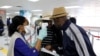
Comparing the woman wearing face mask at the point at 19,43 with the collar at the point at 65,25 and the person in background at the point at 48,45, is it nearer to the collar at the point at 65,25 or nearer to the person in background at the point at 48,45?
the person in background at the point at 48,45

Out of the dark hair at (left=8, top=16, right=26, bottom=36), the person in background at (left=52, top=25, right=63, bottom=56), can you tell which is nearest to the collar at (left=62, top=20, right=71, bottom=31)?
the person in background at (left=52, top=25, right=63, bottom=56)

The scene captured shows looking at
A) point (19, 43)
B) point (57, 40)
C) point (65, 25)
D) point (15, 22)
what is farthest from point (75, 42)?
point (15, 22)

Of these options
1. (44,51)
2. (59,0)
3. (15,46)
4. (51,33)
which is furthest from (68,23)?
(59,0)

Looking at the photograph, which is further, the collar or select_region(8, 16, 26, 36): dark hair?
select_region(8, 16, 26, 36): dark hair

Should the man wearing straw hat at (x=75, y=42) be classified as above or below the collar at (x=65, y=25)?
below

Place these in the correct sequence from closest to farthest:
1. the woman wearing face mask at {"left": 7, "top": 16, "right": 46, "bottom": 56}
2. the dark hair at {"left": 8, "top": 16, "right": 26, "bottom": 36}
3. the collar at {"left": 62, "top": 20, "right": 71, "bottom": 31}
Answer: the collar at {"left": 62, "top": 20, "right": 71, "bottom": 31} < the woman wearing face mask at {"left": 7, "top": 16, "right": 46, "bottom": 56} < the dark hair at {"left": 8, "top": 16, "right": 26, "bottom": 36}

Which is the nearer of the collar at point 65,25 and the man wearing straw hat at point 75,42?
the man wearing straw hat at point 75,42

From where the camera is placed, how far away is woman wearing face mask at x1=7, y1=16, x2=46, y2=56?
2.25 m

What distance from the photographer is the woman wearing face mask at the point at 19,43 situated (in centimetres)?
225

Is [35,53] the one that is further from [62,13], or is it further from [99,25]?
[99,25]

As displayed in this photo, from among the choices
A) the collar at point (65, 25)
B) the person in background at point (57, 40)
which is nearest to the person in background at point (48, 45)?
the person in background at point (57, 40)

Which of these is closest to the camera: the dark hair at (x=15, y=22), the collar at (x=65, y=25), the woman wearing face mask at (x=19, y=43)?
the collar at (x=65, y=25)

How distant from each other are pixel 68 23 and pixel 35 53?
23.8 inches

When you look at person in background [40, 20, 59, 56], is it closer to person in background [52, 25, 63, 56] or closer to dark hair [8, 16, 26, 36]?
person in background [52, 25, 63, 56]
